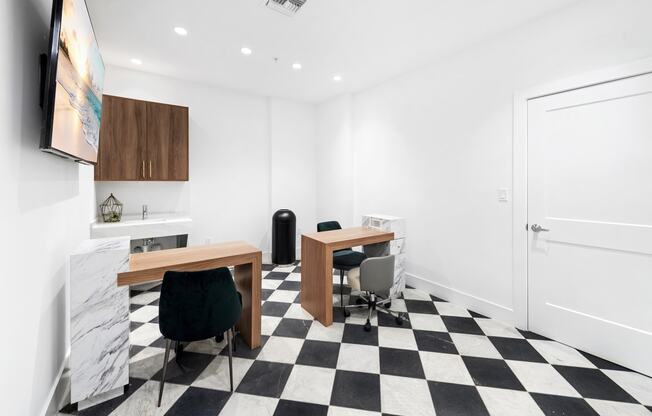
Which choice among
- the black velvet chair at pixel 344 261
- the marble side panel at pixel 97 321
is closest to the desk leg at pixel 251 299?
the marble side panel at pixel 97 321

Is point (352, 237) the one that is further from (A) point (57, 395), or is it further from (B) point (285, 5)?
(A) point (57, 395)

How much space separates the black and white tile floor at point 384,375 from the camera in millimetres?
1742

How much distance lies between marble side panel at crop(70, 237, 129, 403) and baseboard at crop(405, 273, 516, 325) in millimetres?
3192

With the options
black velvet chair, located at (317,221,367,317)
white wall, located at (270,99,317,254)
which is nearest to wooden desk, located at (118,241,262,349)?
black velvet chair, located at (317,221,367,317)

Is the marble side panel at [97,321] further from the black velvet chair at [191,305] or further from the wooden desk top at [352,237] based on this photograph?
the wooden desk top at [352,237]

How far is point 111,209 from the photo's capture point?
3627 mm

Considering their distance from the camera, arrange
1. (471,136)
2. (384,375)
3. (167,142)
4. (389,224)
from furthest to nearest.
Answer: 1. (167,142)
2. (389,224)
3. (471,136)
4. (384,375)

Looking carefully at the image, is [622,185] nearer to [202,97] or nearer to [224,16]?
[224,16]

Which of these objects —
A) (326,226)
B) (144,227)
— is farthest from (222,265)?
(144,227)

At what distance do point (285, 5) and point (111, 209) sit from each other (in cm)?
329

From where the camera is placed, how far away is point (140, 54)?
3.31m

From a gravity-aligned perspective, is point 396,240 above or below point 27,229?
below

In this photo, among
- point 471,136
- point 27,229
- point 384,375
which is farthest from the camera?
point 471,136

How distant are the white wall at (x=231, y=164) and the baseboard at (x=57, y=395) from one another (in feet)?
7.90
